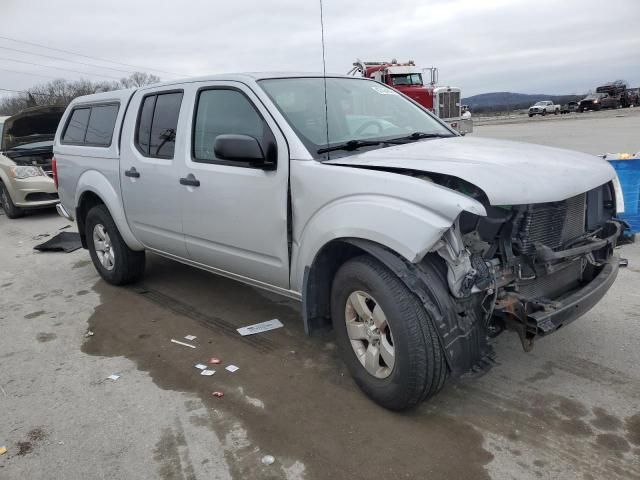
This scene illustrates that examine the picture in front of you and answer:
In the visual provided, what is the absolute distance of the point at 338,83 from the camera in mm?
4086

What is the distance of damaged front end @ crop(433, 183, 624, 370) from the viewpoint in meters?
2.58

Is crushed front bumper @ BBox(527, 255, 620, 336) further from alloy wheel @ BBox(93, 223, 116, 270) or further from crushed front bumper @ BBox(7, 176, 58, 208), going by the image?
crushed front bumper @ BBox(7, 176, 58, 208)

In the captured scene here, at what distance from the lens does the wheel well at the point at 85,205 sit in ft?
17.7

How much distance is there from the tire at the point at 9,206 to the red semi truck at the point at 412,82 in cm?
1443

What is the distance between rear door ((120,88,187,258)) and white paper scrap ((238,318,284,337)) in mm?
849

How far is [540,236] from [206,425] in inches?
84.9

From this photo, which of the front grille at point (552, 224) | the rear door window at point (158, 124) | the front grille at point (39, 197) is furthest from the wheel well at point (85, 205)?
the front grille at point (39, 197)

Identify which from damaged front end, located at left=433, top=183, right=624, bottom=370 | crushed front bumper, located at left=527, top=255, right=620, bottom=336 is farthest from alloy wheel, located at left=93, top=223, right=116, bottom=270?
crushed front bumper, located at left=527, top=255, right=620, bottom=336

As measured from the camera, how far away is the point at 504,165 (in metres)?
2.78

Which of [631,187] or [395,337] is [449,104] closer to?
[631,187]

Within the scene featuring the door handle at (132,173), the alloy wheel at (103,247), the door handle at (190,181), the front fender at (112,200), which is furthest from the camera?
the alloy wheel at (103,247)

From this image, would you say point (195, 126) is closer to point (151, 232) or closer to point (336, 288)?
point (151, 232)

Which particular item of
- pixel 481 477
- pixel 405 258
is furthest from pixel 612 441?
pixel 405 258

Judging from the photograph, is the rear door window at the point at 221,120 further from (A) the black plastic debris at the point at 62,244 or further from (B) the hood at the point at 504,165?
(A) the black plastic debris at the point at 62,244
